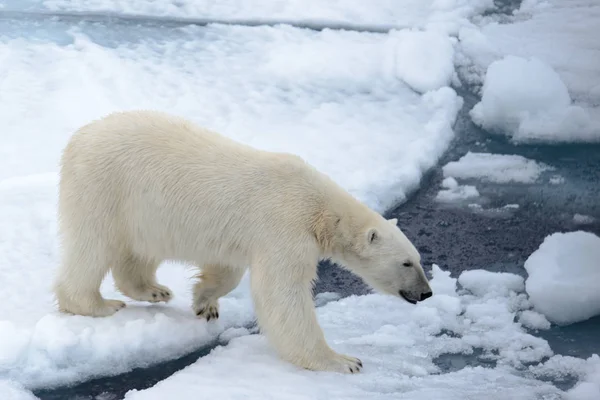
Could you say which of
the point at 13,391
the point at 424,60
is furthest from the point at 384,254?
the point at 424,60

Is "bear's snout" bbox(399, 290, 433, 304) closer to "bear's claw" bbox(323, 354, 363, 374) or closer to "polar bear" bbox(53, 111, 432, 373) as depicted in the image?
"polar bear" bbox(53, 111, 432, 373)

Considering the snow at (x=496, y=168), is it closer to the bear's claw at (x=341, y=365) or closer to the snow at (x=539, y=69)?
the snow at (x=539, y=69)

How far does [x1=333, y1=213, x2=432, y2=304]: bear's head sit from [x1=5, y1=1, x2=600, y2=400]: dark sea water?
0.38m

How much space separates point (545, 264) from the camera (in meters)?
4.21

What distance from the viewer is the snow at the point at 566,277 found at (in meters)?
3.95

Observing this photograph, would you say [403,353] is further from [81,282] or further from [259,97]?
[259,97]

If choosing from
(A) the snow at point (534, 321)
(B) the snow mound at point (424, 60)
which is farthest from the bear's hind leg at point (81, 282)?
(B) the snow mound at point (424, 60)

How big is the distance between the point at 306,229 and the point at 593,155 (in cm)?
282

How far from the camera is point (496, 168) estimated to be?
17.7 feet

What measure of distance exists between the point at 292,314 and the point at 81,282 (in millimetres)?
920

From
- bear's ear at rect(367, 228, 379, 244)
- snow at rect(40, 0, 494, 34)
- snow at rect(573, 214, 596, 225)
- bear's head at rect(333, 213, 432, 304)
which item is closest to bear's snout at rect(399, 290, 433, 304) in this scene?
bear's head at rect(333, 213, 432, 304)

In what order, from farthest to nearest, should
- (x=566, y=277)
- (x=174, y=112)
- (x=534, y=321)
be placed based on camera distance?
(x=174, y=112), (x=566, y=277), (x=534, y=321)

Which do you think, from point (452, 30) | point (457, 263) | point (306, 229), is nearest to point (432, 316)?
point (457, 263)

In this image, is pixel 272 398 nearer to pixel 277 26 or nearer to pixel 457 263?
pixel 457 263
